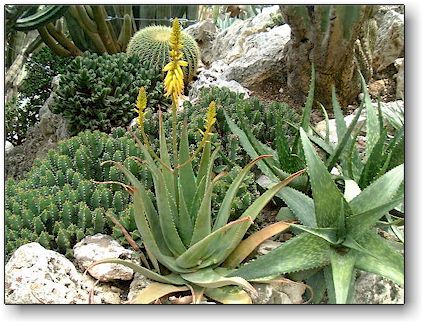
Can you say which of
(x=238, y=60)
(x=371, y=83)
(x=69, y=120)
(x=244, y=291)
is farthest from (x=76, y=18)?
(x=244, y=291)

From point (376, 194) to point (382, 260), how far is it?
7.2 inches

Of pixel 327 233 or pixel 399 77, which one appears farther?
pixel 399 77

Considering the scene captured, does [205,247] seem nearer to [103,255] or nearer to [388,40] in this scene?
[103,255]

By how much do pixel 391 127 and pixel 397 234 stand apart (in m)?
0.60

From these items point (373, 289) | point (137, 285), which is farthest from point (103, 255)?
point (373, 289)

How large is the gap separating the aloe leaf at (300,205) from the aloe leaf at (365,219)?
0.13 meters

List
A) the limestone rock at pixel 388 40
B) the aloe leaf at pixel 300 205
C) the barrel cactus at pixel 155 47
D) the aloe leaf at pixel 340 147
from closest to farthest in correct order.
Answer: the aloe leaf at pixel 300 205
the aloe leaf at pixel 340 147
the limestone rock at pixel 388 40
the barrel cactus at pixel 155 47

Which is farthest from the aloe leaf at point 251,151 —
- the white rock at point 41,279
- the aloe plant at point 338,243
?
the white rock at point 41,279

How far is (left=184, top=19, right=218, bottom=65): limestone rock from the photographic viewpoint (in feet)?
7.11

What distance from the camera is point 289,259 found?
4.76ft

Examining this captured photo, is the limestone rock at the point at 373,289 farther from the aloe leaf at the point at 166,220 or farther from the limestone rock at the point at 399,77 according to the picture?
the limestone rock at the point at 399,77

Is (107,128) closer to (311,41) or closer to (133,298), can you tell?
(311,41)

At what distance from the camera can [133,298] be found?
4.95ft

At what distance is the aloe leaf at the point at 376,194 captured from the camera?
1.53 m
